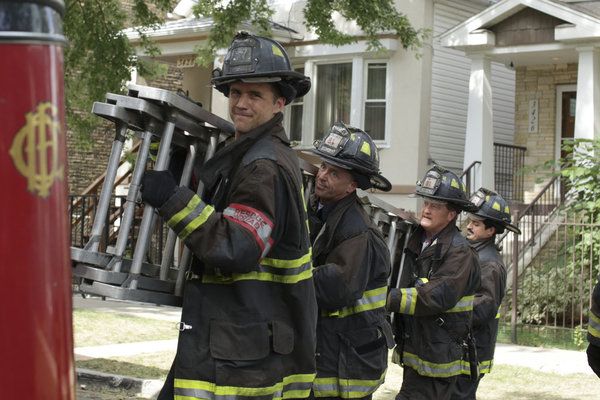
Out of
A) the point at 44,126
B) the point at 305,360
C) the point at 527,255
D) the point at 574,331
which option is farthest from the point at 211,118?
the point at 527,255

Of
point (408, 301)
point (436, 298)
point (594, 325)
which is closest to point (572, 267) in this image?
point (436, 298)

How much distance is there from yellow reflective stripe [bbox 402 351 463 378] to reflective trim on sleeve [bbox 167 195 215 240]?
3203 millimetres

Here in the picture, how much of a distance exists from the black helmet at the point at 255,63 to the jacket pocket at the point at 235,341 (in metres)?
0.94

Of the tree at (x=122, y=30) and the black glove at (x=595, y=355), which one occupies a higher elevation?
the tree at (x=122, y=30)

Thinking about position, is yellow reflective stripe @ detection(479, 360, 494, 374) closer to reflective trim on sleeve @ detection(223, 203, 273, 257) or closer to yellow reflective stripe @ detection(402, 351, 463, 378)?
yellow reflective stripe @ detection(402, 351, 463, 378)

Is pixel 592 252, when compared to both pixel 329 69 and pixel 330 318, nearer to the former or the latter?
pixel 329 69

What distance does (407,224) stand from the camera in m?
6.84

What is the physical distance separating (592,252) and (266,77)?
11.7 metres

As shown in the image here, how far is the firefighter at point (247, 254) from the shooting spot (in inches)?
147

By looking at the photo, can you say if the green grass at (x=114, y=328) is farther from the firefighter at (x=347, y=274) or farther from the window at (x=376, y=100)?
the window at (x=376, y=100)

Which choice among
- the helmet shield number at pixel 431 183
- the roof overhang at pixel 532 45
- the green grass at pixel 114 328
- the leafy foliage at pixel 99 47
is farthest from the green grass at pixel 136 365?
the roof overhang at pixel 532 45

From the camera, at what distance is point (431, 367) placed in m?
6.60

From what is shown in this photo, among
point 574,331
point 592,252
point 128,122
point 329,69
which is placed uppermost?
point 329,69

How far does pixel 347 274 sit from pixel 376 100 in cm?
1660
